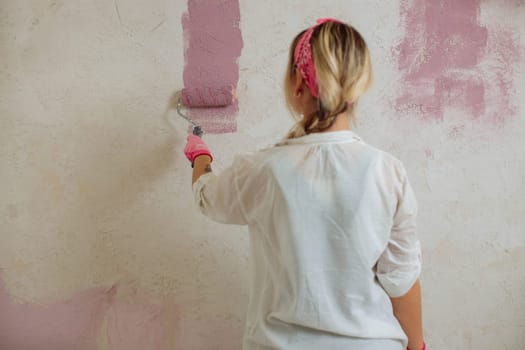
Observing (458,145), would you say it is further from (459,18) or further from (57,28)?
(57,28)

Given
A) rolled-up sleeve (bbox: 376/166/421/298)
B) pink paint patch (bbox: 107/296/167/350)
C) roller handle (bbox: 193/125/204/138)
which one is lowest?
pink paint patch (bbox: 107/296/167/350)

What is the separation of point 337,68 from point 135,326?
926 mm

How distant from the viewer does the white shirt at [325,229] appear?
709 mm

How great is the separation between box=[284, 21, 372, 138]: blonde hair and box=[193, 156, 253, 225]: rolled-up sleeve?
0.57 ft

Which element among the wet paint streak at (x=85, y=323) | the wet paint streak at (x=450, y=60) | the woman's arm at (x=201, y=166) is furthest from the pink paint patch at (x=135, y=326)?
the wet paint streak at (x=450, y=60)

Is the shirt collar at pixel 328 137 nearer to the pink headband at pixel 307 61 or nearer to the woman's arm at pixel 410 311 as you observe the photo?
the pink headband at pixel 307 61

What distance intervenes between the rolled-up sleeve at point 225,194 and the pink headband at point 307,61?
182mm

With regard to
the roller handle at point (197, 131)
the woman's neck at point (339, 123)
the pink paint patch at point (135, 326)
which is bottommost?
the pink paint patch at point (135, 326)

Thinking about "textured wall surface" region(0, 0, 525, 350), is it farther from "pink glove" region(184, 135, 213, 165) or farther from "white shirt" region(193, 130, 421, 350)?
"white shirt" region(193, 130, 421, 350)

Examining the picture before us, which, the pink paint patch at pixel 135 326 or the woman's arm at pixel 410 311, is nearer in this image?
the woman's arm at pixel 410 311

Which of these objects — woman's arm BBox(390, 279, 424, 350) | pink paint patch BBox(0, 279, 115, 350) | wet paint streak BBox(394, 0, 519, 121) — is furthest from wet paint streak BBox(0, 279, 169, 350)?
wet paint streak BBox(394, 0, 519, 121)

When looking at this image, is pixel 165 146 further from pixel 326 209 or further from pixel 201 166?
pixel 326 209

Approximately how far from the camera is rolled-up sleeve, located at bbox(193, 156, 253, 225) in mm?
763

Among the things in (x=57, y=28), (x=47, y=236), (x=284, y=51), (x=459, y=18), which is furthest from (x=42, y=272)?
(x=459, y=18)
